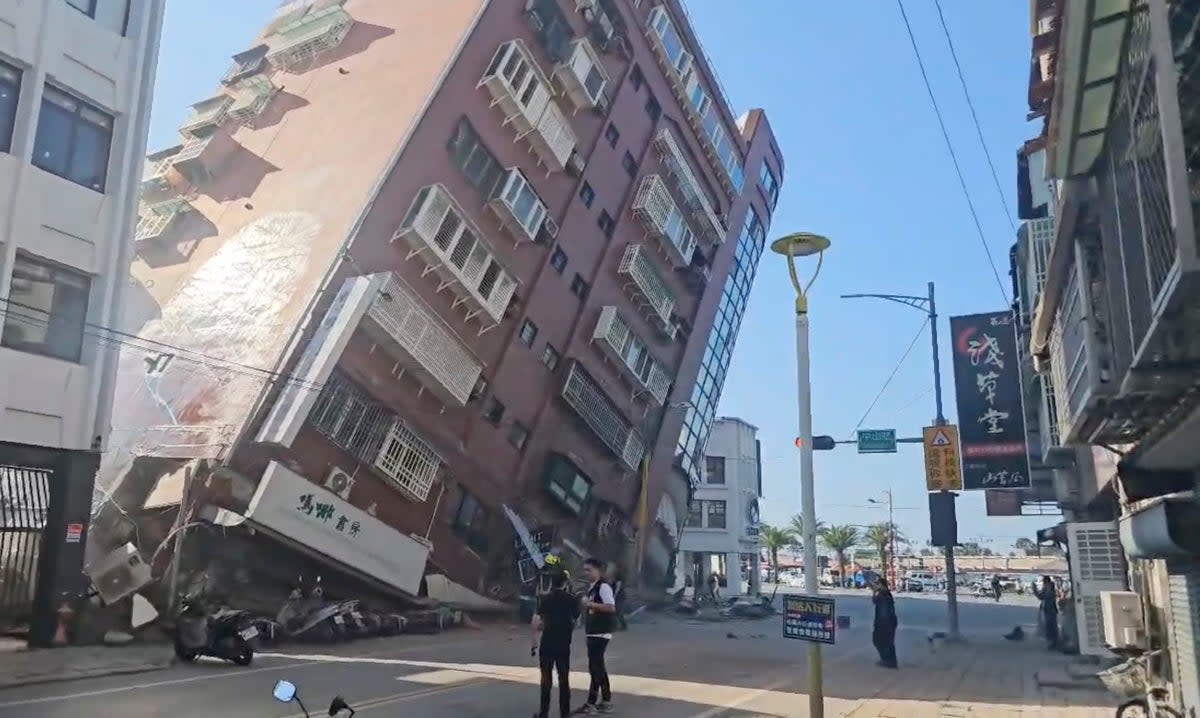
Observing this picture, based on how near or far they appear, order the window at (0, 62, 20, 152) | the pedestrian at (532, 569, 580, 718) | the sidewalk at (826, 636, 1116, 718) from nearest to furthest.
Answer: the pedestrian at (532, 569, 580, 718)
the sidewalk at (826, 636, 1116, 718)
the window at (0, 62, 20, 152)

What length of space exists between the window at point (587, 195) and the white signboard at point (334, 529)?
37.8 ft

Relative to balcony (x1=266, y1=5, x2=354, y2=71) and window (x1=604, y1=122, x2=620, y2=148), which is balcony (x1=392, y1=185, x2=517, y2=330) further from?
balcony (x1=266, y1=5, x2=354, y2=71)

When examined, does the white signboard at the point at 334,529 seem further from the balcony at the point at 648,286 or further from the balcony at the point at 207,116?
the balcony at the point at 207,116

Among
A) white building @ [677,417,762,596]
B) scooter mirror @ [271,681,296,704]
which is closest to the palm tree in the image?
white building @ [677,417,762,596]

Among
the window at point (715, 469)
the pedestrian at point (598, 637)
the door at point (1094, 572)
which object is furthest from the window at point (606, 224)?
the window at point (715, 469)

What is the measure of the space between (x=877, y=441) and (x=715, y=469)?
2996cm

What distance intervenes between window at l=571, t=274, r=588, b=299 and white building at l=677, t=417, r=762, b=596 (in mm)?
26271

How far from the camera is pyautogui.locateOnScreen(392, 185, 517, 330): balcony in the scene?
1969 cm

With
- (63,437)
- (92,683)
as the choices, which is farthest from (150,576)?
(92,683)

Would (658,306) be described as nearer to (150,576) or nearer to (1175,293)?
(150,576)

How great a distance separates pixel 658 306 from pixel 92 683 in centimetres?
2036

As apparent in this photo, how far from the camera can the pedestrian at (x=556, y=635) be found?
8.64m

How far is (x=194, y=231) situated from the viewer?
2314 cm

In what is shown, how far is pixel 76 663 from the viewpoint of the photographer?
1180 centimetres
